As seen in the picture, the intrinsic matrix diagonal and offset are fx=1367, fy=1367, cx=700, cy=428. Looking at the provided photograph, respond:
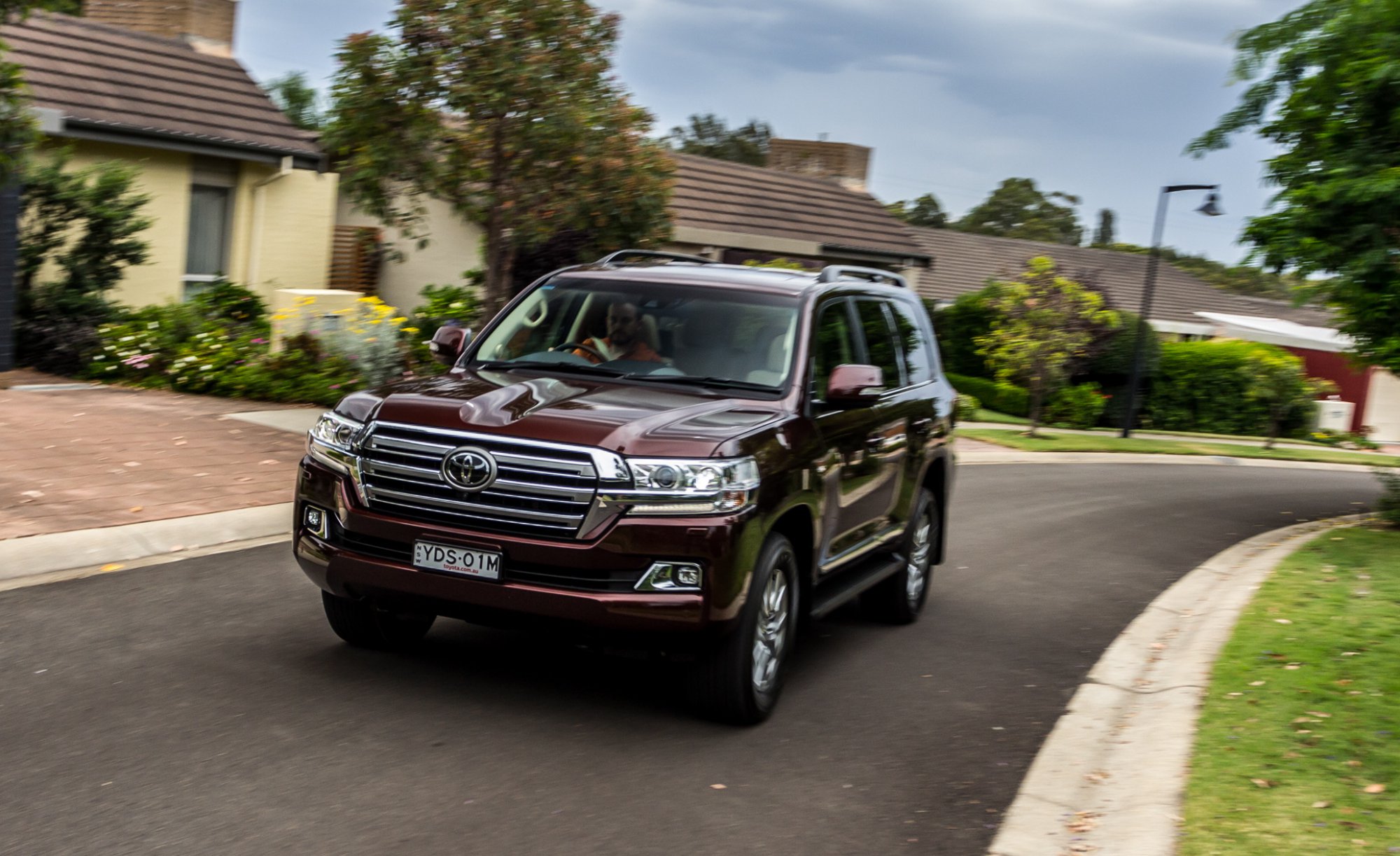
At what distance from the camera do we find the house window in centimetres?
1853

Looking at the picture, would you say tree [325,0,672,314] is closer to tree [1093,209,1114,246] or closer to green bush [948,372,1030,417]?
green bush [948,372,1030,417]

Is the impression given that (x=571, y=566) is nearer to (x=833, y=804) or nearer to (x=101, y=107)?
(x=833, y=804)

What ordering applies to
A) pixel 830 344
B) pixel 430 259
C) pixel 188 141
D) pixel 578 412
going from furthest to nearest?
pixel 430 259 → pixel 188 141 → pixel 830 344 → pixel 578 412

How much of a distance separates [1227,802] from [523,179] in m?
9.63

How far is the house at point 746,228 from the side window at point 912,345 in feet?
45.8

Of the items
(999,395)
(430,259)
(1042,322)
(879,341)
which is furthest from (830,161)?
(879,341)

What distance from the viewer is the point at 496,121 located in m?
12.8

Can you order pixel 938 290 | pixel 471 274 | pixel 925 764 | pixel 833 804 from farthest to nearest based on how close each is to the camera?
pixel 938 290
pixel 471 274
pixel 925 764
pixel 833 804

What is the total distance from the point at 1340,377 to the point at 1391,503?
113 ft

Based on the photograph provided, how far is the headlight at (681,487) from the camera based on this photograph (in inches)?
210

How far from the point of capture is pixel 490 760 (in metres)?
5.17

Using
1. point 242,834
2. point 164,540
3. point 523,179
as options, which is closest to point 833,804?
point 242,834

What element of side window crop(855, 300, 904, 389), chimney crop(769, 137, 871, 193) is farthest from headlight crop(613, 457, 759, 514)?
chimney crop(769, 137, 871, 193)

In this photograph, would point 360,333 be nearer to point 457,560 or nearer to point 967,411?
point 457,560
